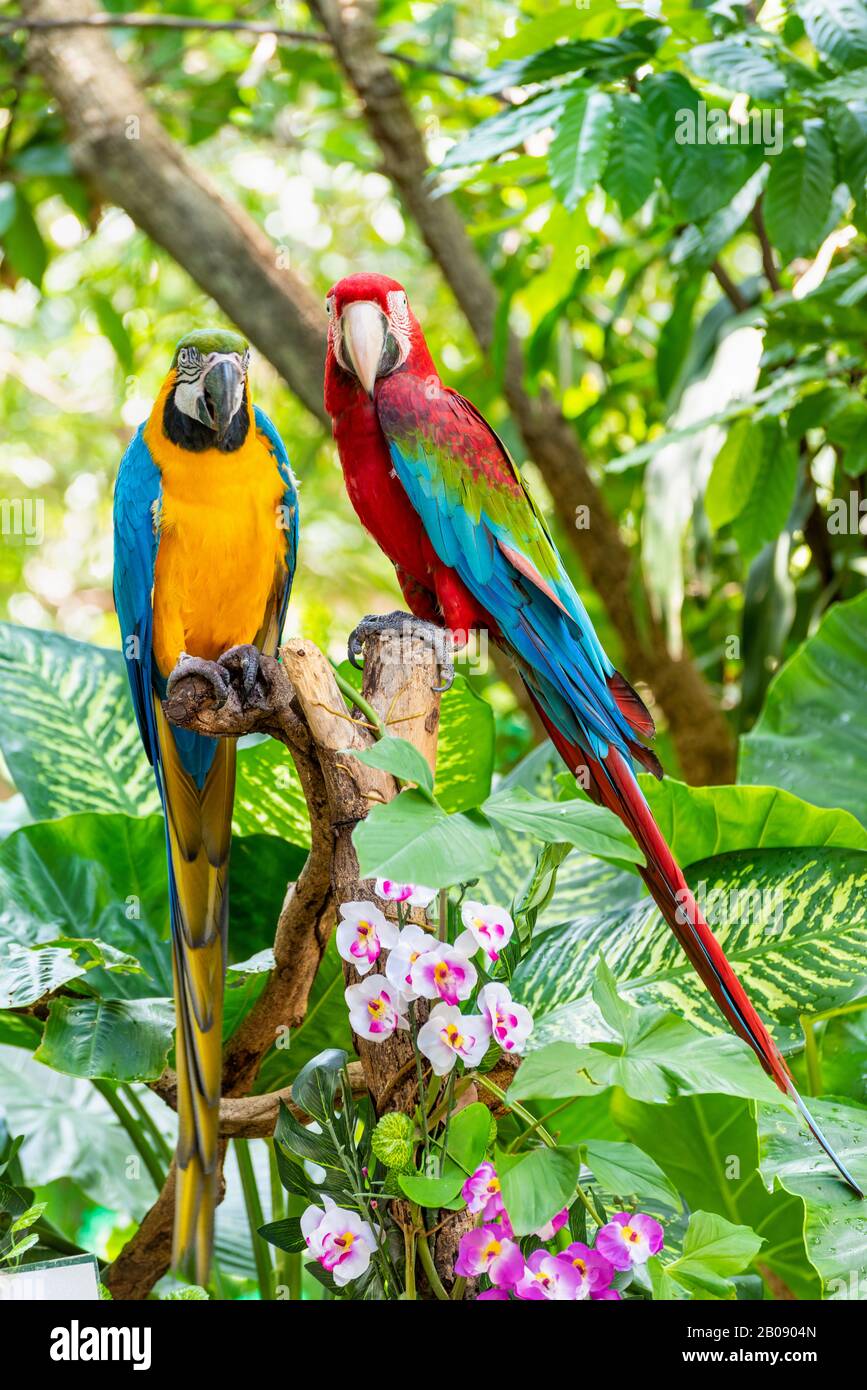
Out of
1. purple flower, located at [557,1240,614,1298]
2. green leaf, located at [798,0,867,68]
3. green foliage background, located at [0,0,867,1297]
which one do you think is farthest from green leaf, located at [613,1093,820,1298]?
green leaf, located at [798,0,867,68]

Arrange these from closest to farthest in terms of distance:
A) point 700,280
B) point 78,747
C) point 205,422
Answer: point 205,422
point 78,747
point 700,280

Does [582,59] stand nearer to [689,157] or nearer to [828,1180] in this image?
[689,157]

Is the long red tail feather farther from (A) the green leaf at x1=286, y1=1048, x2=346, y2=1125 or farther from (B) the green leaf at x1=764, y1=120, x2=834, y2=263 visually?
(B) the green leaf at x1=764, y1=120, x2=834, y2=263

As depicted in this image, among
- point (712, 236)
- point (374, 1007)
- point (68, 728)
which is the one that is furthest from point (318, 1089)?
point (712, 236)

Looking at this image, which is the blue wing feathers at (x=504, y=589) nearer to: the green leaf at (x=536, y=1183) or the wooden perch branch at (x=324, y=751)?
the wooden perch branch at (x=324, y=751)

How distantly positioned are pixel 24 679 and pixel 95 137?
2.71 feet

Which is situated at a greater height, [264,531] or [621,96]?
[621,96]

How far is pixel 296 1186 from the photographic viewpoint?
0.64 metres

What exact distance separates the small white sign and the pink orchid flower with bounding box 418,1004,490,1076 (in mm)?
230

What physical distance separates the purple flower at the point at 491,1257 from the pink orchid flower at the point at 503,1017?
97 millimetres

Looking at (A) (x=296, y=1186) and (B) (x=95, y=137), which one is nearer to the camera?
(A) (x=296, y=1186)

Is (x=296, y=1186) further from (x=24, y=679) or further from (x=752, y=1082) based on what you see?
(x=24, y=679)

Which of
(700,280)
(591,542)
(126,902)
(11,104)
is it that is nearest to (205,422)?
(126,902)

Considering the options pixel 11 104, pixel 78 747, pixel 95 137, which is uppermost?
pixel 11 104
